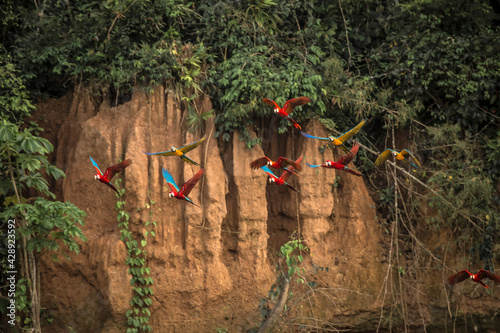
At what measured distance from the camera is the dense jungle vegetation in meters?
8.27

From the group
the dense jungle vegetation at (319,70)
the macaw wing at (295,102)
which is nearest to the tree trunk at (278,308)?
the macaw wing at (295,102)

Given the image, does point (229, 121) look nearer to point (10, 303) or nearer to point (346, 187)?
point (346, 187)

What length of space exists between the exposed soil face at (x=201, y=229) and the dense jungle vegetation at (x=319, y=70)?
303mm

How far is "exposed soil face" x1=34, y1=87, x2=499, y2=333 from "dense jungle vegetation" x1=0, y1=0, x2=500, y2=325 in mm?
303

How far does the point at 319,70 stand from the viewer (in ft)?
28.8

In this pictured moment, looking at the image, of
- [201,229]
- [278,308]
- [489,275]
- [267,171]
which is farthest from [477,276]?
[201,229]

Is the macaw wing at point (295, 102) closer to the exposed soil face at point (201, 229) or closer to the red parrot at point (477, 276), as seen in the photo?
the exposed soil face at point (201, 229)

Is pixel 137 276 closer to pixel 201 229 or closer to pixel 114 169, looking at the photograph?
pixel 201 229

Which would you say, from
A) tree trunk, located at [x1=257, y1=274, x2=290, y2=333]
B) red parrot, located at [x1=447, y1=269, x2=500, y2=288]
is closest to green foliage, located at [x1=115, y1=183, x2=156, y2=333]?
tree trunk, located at [x1=257, y1=274, x2=290, y2=333]

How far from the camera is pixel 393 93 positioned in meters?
9.09

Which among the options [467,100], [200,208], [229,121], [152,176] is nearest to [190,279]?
[200,208]

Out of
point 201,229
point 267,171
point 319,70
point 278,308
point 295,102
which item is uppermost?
point 319,70

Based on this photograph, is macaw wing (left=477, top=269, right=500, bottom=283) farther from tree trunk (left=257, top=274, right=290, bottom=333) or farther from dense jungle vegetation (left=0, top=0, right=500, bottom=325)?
tree trunk (left=257, top=274, right=290, bottom=333)

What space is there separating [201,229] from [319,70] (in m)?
2.74
